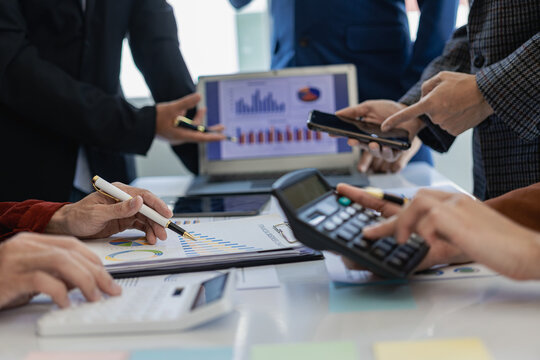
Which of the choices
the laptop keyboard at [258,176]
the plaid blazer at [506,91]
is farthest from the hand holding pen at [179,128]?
the plaid blazer at [506,91]

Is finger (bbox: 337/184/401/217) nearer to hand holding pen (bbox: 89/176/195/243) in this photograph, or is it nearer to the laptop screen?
hand holding pen (bbox: 89/176/195/243)

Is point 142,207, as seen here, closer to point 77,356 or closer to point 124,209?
point 124,209

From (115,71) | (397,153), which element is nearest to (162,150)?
(115,71)

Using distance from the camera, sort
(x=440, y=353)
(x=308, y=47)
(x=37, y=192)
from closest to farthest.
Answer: (x=440, y=353)
(x=37, y=192)
(x=308, y=47)

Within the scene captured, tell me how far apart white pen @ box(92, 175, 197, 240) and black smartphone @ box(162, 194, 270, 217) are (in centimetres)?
29

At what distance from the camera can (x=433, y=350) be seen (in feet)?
1.77

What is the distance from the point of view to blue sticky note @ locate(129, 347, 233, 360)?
0.55 m

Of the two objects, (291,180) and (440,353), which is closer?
(440,353)

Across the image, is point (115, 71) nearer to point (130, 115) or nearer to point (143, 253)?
point (130, 115)

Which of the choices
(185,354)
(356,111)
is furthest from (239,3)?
(185,354)

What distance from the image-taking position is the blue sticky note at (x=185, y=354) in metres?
0.55

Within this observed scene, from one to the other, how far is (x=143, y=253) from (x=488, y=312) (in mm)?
462

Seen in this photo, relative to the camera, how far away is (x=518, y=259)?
58 centimetres

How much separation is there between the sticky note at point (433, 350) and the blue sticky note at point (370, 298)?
0.30 ft
